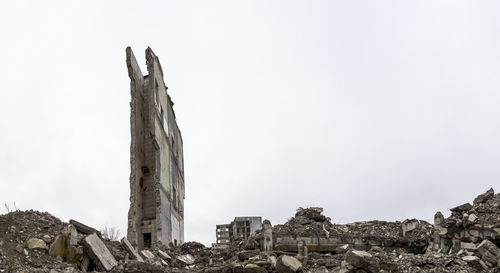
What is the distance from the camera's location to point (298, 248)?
12711mm

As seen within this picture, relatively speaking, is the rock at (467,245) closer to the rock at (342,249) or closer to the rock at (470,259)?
the rock at (470,259)

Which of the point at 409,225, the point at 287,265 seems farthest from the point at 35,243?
the point at 409,225

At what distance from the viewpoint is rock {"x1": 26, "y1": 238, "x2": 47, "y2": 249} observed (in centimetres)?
881

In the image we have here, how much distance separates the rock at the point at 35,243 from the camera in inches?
347

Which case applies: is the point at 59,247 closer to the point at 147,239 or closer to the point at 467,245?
the point at 147,239

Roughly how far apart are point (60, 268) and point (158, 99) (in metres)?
12.7

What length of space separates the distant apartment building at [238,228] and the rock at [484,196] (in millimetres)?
16582

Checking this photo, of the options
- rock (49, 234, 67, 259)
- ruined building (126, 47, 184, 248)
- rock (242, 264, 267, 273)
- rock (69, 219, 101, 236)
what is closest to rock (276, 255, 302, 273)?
rock (242, 264, 267, 273)

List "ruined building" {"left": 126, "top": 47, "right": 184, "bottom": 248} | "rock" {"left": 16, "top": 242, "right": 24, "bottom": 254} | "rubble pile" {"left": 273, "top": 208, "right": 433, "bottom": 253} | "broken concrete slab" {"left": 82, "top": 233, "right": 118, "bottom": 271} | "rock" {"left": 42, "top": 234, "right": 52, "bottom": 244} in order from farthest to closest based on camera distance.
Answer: "ruined building" {"left": 126, "top": 47, "right": 184, "bottom": 248} → "rubble pile" {"left": 273, "top": 208, "right": 433, "bottom": 253} → "broken concrete slab" {"left": 82, "top": 233, "right": 118, "bottom": 271} → "rock" {"left": 42, "top": 234, "right": 52, "bottom": 244} → "rock" {"left": 16, "top": 242, "right": 24, "bottom": 254}

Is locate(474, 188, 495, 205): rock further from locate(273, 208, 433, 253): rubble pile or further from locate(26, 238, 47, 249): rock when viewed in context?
locate(26, 238, 47, 249): rock

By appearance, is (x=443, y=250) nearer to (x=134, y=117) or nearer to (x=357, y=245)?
(x=357, y=245)

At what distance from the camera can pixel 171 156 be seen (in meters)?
23.2

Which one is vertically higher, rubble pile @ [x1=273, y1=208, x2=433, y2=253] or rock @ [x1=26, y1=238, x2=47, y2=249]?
rubble pile @ [x1=273, y1=208, x2=433, y2=253]

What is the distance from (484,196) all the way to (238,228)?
58.5ft
